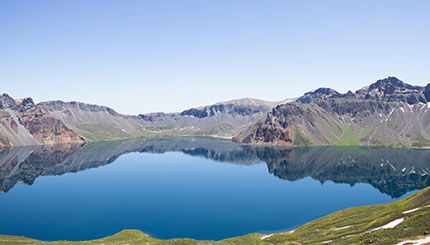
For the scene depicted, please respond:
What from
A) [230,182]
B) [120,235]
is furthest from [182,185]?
[120,235]

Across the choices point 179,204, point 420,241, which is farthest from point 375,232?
point 179,204

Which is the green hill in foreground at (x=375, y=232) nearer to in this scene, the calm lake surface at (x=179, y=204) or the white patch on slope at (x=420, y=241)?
the white patch on slope at (x=420, y=241)

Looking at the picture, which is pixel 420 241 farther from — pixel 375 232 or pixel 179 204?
pixel 179 204

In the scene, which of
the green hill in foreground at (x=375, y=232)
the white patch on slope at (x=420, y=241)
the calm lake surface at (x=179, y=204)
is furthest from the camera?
the calm lake surface at (x=179, y=204)

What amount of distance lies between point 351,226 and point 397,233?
71.3 feet

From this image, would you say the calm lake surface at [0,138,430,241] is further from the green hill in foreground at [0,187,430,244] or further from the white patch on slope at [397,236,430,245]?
the white patch on slope at [397,236,430,245]

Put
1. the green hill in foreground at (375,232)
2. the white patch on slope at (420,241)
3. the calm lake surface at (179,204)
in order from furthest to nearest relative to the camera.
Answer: the calm lake surface at (179,204) → the green hill in foreground at (375,232) → the white patch on slope at (420,241)

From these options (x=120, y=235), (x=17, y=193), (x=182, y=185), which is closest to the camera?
(x=120, y=235)

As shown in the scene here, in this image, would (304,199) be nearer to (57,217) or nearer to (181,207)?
(181,207)

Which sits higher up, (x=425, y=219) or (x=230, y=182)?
(x=425, y=219)

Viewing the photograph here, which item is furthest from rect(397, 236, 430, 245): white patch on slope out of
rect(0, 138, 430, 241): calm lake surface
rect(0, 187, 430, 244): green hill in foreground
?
rect(0, 138, 430, 241): calm lake surface

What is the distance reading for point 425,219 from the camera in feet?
188

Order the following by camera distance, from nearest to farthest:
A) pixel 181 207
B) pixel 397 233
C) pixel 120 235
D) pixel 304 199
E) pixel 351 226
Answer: pixel 397 233, pixel 351 226, pixel 120 235, pixel 181 207, pixel 304 199

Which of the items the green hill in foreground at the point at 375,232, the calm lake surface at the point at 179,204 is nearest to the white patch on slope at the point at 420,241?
the green hill in foreground at the point at 375,232
